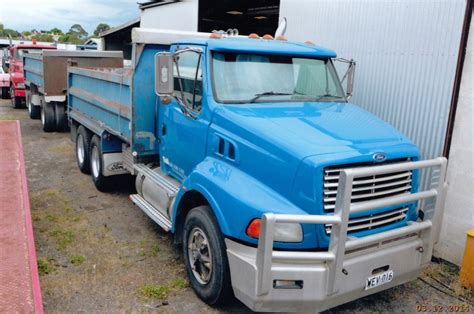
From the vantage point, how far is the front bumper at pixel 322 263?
3.07 meters

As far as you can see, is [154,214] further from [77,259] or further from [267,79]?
[267,79]

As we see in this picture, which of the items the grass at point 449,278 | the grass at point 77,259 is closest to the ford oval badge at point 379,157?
the grass at point 449,278

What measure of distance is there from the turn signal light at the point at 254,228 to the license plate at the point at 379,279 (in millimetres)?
971

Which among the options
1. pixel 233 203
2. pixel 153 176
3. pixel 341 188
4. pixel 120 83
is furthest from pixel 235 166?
pixel 120 83

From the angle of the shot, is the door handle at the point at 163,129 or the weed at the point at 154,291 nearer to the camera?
the weed at the point at 154,291

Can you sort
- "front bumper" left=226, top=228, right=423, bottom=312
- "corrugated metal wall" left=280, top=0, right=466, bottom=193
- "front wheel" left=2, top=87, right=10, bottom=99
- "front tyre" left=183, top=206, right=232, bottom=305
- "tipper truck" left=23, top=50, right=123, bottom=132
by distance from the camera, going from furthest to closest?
"front wheel" left=2, top=87, right=10, bottom=99 → "tipper truck" left=23, top=50, right=123, bottom=132 → "corrugated metal wall" left=280, top=0, right=466, bottom=193 → "front tyre" left=183, top=206, right=232, bottom=305 → "front bumper" left=226, top=228, right=423, bottom=312

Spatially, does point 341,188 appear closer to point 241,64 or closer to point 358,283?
point 358,283

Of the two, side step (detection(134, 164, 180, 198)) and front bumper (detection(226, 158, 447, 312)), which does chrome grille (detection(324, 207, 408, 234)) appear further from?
side step (detection(134, 164, 180, 198))

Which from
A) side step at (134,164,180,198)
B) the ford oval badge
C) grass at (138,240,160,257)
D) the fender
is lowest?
grass at (138,240,160,257)

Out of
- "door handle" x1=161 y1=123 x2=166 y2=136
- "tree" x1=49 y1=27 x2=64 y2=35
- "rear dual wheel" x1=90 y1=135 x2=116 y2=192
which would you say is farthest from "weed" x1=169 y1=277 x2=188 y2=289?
"tree" x1=49 y1=27 x2=64 y2=35

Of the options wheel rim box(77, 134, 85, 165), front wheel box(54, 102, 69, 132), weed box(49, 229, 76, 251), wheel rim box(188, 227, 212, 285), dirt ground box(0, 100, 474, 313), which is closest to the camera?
wheel rim box(188, 227, 212, 285)

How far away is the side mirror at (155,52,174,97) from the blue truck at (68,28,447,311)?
1cm

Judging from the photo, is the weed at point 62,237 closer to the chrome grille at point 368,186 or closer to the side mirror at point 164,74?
the side mirror at point 164,74

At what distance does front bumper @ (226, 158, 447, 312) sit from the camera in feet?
10.1
